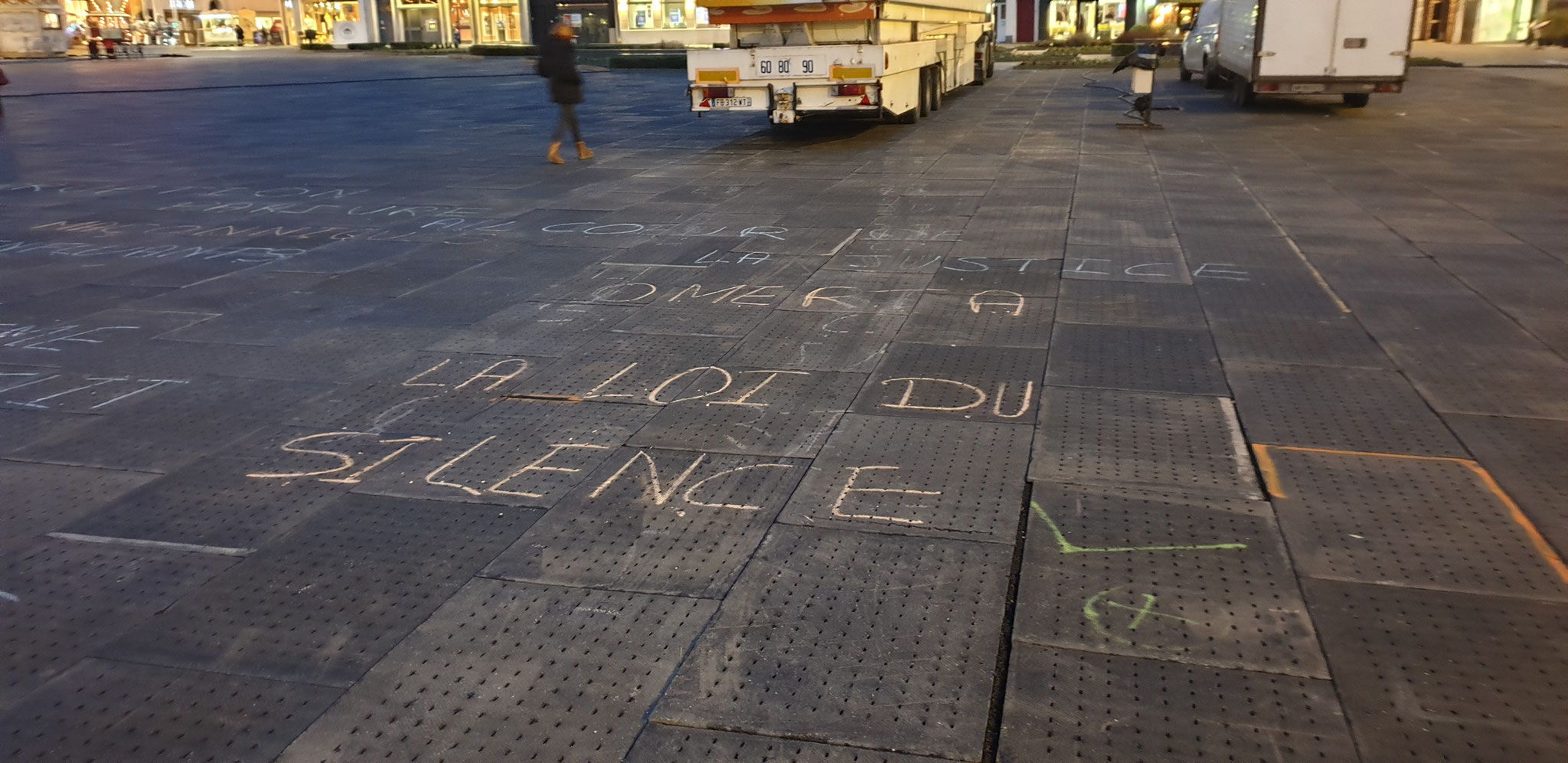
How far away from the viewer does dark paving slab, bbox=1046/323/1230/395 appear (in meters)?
6.78

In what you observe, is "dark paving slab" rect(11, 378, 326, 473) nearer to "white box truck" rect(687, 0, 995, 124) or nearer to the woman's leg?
the woman's leg

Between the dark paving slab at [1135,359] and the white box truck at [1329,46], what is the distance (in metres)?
16.2

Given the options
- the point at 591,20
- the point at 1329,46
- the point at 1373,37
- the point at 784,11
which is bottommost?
the point at 1329,46

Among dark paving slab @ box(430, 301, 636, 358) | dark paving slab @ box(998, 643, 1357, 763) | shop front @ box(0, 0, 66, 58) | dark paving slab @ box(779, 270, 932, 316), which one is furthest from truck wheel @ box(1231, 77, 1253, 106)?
shop front @ box(0, 0, 66, 58)

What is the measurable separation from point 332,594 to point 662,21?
Answer: 49.4 meters

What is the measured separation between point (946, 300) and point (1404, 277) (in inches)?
148

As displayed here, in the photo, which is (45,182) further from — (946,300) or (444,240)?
(946,300)

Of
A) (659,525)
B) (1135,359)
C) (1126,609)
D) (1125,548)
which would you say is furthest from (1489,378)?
(659,525)

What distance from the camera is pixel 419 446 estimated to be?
5969 mm

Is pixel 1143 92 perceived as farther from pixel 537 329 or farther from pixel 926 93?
pixel 537 329

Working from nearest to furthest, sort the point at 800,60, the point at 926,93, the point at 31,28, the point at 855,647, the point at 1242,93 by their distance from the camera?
the point at 855,647 → the point at 800,60 → the point at 926,93 → the point at 1242,93 → the point at 31,28

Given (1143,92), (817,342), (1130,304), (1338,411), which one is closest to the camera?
(1338,411)

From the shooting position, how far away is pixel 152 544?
16.2 feet

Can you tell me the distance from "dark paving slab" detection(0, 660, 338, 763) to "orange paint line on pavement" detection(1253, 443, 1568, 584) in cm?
414
